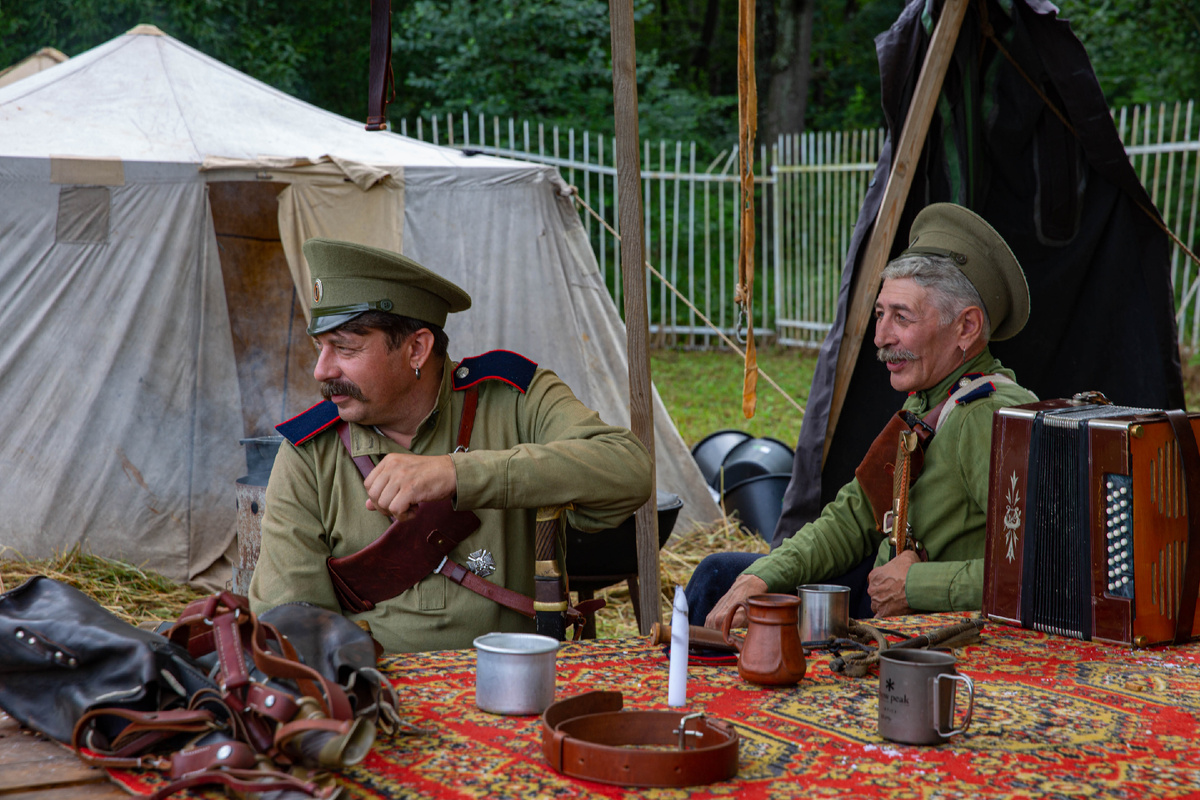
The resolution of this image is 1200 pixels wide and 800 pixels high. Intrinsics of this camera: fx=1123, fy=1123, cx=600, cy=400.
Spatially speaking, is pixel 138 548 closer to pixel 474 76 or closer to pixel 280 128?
pixel 280 128

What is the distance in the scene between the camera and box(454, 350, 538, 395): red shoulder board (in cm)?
280

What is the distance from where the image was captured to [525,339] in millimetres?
6227

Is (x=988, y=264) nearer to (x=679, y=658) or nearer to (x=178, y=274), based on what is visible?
(x=679, y=658)

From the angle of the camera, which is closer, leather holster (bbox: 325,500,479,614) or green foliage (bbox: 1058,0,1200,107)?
leather holster (bbox: 325,500,479,614)

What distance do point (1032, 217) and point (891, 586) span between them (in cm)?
199

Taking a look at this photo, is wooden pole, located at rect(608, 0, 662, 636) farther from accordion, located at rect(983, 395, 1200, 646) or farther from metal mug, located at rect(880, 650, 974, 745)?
metal mug, located at rect(880, 650, 974, 745)

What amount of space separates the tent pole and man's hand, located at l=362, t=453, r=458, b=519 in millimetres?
2011

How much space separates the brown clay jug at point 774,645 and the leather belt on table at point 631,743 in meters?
0.31

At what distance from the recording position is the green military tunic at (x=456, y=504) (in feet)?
8.11

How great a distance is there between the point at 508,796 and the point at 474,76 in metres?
14.5

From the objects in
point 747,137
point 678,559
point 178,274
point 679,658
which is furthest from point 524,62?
point 679,658

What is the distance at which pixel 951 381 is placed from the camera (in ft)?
10.1

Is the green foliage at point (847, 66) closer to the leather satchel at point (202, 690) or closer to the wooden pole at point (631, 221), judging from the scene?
the wooden pole at point (631, 221)

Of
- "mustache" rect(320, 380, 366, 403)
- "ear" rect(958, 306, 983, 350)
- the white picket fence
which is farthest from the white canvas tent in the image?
the white picket fence
